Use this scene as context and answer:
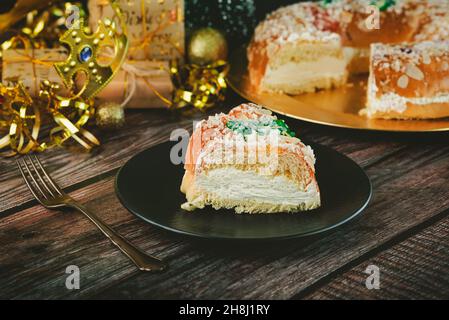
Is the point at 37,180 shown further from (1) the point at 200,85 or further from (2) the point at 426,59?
(2) the point at 426,59

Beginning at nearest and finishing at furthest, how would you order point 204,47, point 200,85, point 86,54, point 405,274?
point 405,274 → point 86,54 → point 200,85 → point 204,47

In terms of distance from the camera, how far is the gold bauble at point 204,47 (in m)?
2.15

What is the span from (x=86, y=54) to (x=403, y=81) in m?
0.93

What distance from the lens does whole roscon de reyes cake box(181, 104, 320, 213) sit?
1324 mm

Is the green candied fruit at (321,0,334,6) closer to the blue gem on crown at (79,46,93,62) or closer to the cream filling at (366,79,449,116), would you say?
the cream filling at (366,79,449,116)

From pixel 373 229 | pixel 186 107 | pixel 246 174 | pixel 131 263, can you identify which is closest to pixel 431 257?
pixel 373 229

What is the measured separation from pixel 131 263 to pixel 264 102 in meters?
0.86

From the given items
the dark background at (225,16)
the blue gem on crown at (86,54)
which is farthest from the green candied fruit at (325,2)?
the blue gem on crown at (86,54)

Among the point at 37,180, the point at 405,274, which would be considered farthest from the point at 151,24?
the point at 405,274

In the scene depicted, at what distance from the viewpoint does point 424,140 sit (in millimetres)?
1797

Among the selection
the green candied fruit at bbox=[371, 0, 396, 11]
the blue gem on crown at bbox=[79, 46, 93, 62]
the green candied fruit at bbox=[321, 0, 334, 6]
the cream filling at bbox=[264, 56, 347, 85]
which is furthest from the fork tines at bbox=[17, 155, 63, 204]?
the green candied fruit at bbox=[371, 0, 396, 11]

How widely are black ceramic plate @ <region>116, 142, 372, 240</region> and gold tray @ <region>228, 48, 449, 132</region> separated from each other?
0.32 meters

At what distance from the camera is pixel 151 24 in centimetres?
207

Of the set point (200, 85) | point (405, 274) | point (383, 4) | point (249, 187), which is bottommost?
point (405, 274)
